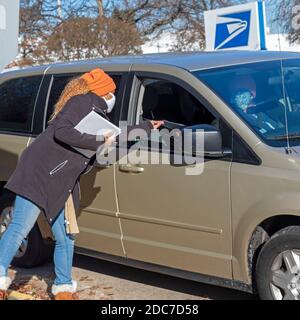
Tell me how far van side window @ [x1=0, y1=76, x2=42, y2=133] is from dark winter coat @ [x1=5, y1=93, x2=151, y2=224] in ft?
4.39

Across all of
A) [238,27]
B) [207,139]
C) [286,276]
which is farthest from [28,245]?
[238,27]

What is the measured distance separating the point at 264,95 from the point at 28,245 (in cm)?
256

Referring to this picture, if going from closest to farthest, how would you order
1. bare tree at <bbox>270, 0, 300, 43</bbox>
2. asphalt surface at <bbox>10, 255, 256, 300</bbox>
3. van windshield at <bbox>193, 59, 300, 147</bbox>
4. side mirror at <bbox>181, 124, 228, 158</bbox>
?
side mirror at <bbox>181, 124, 228, 158</bbox>
van windshield at <bbox>193, 59, 300, 147</bbox>
asphalt surface at <bbox>10, 255, 256, 300</bbox>
bare tree at <bbox>270, 0, 300, 43</bbox>

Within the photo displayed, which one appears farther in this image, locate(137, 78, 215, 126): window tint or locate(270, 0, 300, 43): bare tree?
locate(270, 0, 300, 43): bare tree

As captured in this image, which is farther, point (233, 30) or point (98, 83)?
point (233, 30)

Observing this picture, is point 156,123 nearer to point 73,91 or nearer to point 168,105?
point 168,105

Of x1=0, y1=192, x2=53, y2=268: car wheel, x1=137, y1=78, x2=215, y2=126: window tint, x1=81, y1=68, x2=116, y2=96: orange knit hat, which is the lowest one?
x1=0, y1=192, x2=53, y2=268: car wheel

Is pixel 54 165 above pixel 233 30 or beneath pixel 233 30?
beneath

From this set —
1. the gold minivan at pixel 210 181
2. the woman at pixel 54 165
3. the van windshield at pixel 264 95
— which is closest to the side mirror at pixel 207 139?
the gold minivan at pixel 210 181

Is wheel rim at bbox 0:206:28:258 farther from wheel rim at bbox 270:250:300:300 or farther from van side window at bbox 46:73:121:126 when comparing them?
wheel rim at bbox 270:250:300:300

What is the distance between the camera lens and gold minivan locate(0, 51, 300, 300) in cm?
395

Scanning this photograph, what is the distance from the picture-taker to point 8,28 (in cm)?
517

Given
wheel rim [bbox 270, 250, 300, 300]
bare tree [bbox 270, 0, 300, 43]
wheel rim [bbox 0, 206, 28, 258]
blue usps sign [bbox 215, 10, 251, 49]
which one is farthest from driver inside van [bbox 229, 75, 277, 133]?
bare tree [bbox 270, 0, 300, 43]

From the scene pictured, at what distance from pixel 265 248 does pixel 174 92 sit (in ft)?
4.69
